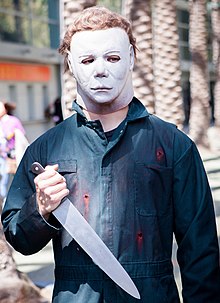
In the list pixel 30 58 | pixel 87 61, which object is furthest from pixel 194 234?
pixel 30 58

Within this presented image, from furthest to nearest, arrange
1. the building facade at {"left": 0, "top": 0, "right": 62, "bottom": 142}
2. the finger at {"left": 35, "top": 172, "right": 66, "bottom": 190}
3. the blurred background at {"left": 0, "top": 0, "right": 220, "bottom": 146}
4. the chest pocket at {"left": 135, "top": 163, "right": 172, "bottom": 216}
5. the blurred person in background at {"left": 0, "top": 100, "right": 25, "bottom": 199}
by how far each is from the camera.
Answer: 1. the building facade at {"left": 0, "top": 0, "right": 62, "bottom": 142}
2. the blurred background at {"left": 0, "top": 0, "right": 220, "bottom": 146}
3. the blurred person in background at {"left": 0, "top": 100, "right": 25, "bottom": 199}
4. the chest pocket at {"left": 135, "top": 163, "right": 172, "bottom": 216}
5. the finger at {"left": 35, "top": 172, "right": 66, "bottom": 190}

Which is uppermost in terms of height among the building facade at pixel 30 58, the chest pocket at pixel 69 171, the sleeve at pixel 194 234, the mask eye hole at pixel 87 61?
the mask eye hole at pixel 87 61

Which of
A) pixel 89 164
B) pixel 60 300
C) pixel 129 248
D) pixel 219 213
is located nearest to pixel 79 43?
pixel 89 164

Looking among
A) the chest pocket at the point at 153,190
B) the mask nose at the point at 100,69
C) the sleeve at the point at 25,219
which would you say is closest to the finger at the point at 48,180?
the sleeve at the point at 25,219

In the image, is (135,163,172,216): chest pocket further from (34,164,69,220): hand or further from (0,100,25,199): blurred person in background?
(0,100,25,199): blurred person in background

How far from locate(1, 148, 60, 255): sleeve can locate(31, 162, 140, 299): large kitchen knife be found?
0.29ft

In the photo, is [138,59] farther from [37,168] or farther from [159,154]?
[37,168]

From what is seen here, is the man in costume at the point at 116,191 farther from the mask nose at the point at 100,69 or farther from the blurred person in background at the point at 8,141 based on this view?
the blurred person in background at the point at 8,141

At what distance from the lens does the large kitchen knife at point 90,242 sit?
242 centimetres

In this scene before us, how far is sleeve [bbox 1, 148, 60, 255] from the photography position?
251 cm

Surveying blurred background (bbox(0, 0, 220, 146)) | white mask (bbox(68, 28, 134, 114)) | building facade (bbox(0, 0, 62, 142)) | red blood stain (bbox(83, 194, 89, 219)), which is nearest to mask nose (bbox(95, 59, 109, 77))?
white mask (bbox(68, 28, 134, 114))

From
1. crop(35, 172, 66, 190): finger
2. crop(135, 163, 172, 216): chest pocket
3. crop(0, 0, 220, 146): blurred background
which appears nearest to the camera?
crop(35, 172, 66, 190): finger

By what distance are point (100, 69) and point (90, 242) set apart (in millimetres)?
624

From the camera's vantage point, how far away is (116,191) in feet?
8.30
